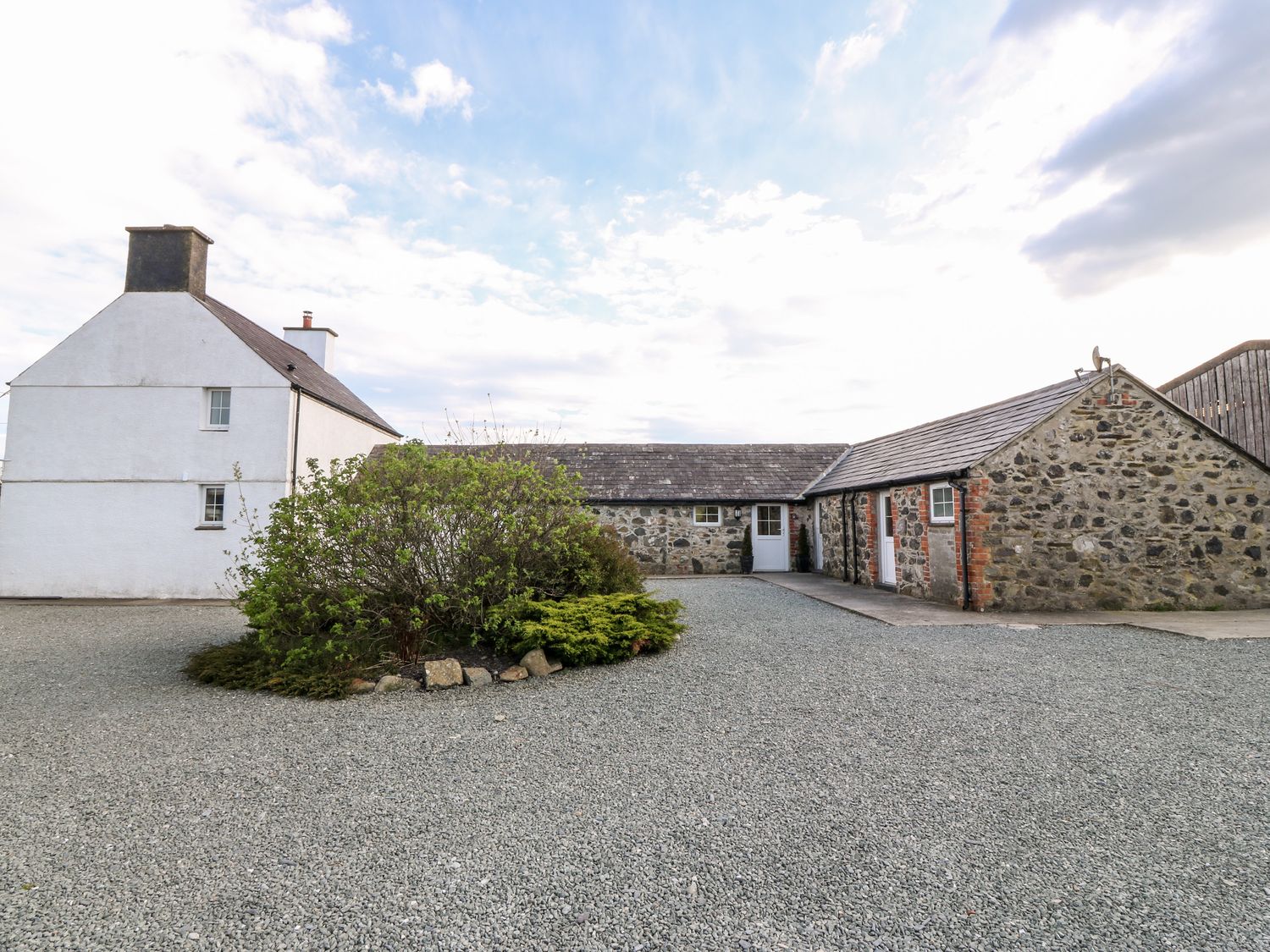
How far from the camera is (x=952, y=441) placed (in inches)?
541

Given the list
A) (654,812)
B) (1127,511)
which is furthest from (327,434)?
(1127,511)

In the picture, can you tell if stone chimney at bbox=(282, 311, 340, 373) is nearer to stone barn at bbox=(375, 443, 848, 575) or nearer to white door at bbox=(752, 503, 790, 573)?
stone barn at bbox=(375, 443, 848, 575)

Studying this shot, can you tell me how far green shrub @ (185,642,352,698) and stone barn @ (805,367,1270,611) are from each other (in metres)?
10.1

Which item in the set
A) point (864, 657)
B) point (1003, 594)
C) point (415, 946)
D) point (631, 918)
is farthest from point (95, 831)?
point (1003, 594)

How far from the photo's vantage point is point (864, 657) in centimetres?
787

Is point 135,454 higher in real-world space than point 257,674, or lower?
higher

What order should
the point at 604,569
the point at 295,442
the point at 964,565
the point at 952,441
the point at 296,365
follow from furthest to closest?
the point at 296,365
the point at 295,442
the point at 952,441
the point at 964,565
the point at 604,569

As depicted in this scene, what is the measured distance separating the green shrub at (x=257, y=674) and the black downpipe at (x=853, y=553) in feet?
42.1

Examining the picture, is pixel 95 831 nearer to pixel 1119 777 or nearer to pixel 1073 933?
pixel 1073 933

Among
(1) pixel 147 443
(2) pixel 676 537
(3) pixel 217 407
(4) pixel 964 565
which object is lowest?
(4) pixel 964 565

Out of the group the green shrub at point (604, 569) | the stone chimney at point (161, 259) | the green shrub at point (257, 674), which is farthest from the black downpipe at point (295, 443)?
the green shrub at point (604, 569)

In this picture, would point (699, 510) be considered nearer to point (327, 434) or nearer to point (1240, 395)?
point (327, 434)

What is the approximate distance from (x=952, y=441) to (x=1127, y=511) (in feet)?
10.8

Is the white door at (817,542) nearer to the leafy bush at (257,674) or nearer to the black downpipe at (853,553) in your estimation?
the black downpipe at (853,553)
